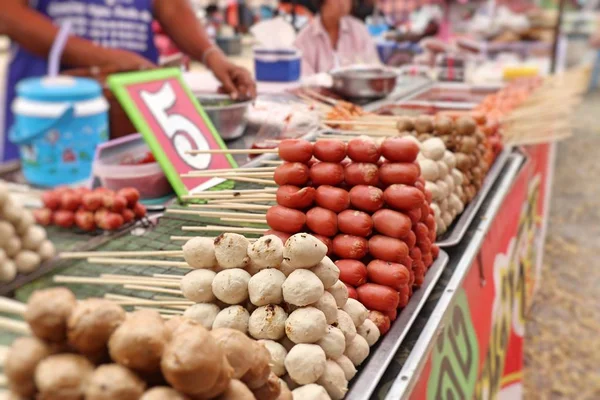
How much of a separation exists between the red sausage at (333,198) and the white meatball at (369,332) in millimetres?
316

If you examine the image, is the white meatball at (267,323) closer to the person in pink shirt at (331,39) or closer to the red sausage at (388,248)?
the red sausage at (388,248)

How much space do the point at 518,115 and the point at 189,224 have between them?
7.83 feet

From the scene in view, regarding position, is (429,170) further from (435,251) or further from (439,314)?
(439,314)

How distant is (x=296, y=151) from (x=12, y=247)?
0.91 m

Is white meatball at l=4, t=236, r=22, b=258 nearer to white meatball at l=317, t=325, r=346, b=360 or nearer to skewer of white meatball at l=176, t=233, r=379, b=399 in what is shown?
skewer of white meatball at l=176, t=233, r=379, b=399

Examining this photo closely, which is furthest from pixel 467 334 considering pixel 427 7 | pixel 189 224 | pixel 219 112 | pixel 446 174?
pixel 427 7

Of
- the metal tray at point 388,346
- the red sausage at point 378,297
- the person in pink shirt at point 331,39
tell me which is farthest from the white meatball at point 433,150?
the person in pink shirt at point 331,39

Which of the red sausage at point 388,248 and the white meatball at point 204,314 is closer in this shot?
the white meatball at point 204,314

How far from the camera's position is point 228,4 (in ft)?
44.3

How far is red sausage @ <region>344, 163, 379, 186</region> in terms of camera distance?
60.4 inches

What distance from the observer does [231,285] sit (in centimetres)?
116

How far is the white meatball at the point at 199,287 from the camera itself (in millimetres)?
1212

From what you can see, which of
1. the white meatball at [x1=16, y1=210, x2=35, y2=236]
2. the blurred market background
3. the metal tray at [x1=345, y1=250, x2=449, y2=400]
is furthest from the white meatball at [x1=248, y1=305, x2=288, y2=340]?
the blurred market background

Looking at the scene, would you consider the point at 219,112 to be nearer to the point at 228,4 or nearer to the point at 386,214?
the point at 386,214
